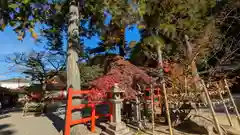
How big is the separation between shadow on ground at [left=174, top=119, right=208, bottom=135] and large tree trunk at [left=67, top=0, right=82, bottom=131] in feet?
13.0

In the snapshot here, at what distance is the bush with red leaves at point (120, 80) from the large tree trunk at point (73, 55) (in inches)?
26.9

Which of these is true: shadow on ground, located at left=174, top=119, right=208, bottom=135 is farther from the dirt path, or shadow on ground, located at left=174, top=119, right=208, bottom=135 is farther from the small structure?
the dirt path

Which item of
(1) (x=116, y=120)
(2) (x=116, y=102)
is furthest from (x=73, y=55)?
(1) (x=116, y=120)

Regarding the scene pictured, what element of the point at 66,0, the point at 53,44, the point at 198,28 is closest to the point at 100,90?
the point at 66,0

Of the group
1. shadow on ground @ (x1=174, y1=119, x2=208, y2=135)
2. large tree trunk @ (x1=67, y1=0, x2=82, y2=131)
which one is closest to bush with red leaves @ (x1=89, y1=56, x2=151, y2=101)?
large tree trunk @ (x1=67, y1=0, x2=82, y2=131)

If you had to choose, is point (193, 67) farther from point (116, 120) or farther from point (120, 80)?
point (116, 120)

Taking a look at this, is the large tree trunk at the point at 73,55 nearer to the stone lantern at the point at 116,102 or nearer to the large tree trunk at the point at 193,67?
the stone lantern at the point at 116,102

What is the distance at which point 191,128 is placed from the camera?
591cm

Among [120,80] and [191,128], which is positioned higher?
[120,80]

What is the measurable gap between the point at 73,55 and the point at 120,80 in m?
2.16

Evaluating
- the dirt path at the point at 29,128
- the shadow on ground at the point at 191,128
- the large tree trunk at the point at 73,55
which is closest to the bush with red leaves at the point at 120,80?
the large tree trunk at the point at 73,55

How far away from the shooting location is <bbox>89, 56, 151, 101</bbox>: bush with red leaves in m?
5.71

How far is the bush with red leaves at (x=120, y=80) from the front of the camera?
5711 millimetres

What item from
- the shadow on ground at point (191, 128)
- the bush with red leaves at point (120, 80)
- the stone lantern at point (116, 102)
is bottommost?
the shadow on ground at point (191, 128)
